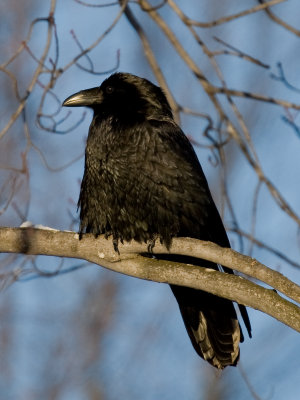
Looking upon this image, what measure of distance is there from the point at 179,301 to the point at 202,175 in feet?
2.82

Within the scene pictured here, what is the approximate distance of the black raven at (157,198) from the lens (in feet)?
14.9

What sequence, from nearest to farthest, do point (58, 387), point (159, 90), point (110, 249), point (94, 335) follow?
point (110, 249)
point (159, 90)
point (58, 387)
point (94, 335)

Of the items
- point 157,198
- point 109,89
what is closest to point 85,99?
point 109,89

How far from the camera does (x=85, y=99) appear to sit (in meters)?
5.26

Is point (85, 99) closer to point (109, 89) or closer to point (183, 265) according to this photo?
point (109, 89)

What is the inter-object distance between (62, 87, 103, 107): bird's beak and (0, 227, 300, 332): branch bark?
3.79 ft

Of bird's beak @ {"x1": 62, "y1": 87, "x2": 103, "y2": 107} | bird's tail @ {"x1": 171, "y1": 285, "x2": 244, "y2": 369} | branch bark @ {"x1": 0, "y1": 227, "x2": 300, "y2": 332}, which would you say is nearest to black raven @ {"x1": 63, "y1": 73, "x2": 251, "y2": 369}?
bird's tail @ {"x1": 171, "y1": 285, "x2": 244, "y2": 369}

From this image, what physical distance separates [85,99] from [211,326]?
1.79 m

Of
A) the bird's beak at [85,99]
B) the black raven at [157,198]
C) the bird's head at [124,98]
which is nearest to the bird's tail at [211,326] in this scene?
the black raven at [157,198]

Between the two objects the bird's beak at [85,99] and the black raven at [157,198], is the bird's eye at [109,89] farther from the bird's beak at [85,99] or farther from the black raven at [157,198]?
the black raven at [157,198]

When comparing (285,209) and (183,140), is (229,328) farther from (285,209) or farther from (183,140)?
(183,140)

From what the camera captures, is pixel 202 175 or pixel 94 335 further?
pixel 94 335

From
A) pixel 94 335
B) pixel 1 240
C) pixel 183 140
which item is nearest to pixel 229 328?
pixel 183 140

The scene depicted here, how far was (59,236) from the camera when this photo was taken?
4.09 meters
